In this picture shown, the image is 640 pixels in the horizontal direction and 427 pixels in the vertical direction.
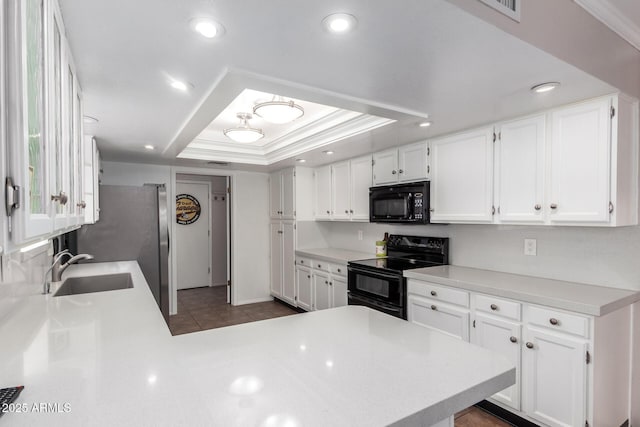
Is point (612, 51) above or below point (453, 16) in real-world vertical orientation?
above

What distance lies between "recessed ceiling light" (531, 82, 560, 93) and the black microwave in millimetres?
1237

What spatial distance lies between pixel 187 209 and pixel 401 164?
419cm

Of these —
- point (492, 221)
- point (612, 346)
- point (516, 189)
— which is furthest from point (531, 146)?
point (612, 346)

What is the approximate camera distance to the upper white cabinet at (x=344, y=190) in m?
3.74

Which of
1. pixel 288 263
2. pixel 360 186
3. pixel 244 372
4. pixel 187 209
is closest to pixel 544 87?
pixel 244 372

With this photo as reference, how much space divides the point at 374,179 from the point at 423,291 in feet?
4.46

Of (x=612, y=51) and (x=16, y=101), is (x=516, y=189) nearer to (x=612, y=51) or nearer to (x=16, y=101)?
(x=612, y=51)

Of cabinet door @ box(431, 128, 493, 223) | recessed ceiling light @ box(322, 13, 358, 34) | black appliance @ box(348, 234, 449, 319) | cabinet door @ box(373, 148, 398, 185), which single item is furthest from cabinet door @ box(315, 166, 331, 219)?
recessed ceiling light @ box(322, 13, 358, 34)

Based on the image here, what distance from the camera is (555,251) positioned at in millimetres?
2389

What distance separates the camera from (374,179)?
3578mm

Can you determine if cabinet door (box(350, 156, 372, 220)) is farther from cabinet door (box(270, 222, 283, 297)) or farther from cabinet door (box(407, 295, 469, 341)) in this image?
cabinet door (box(270, 222, 283, 297))

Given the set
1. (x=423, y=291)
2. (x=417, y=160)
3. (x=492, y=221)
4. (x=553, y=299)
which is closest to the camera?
(x=553, y=299)

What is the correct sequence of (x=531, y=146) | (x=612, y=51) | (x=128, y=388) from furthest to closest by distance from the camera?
(x=531, y=146) → (x=612, y=51) → (x=128, y=388)

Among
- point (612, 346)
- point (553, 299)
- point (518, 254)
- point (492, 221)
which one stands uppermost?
point (492, 221)
